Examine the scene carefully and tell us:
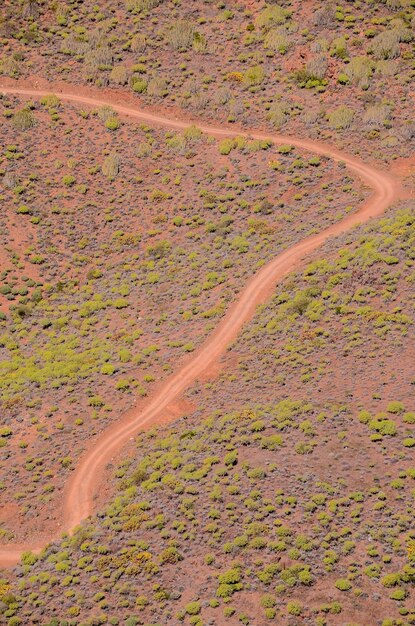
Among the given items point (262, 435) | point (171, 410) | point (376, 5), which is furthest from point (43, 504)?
point (376, 5)

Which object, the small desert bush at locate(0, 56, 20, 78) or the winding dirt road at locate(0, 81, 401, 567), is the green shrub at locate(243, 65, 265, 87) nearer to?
the winding dirt road at locate(0, 81, 401, 567)

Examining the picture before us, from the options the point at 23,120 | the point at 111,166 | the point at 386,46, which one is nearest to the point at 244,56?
the point at 386,46

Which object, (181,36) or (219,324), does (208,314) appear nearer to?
(219,324)

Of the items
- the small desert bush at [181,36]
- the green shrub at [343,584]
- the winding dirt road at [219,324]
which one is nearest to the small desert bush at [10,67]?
the winding dirt road at [219,324]

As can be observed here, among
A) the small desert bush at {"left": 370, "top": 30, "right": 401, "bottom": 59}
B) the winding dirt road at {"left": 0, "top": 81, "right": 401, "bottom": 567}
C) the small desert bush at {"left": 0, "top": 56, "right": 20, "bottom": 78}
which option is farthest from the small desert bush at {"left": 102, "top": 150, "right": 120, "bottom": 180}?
the small desert bush at {"left": 370, "top": 30, "right": 401, "bottom": 59}

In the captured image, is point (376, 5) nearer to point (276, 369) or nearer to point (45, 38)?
point (45, 38)
